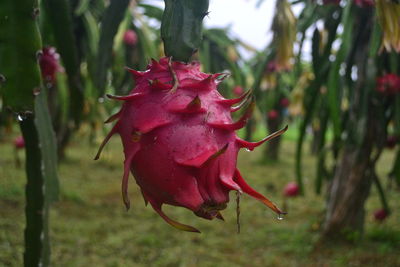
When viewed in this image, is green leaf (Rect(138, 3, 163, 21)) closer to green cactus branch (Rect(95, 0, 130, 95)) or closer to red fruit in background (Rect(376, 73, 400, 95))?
red fruit in background (Rect(376, 73, 400, 95))

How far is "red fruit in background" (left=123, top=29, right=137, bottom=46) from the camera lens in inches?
64.4

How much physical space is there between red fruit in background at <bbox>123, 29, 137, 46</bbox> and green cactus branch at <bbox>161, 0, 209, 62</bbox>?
128 centimetres

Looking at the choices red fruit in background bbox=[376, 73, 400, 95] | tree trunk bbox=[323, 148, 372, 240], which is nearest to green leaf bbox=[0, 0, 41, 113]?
red fruit in background bbox=[376, 73, 400, 95]

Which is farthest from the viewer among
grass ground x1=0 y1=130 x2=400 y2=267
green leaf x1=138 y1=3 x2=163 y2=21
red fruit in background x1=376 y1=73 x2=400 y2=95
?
green leaf x1=138 y1=3 x2=163 y2=21

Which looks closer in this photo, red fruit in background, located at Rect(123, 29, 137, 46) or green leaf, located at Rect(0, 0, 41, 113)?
green leaf, located at Rect(0, 0, 41, 113)

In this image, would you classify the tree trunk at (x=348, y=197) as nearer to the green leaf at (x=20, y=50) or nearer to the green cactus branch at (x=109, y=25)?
the green cactus branch at (x=109, y=25)

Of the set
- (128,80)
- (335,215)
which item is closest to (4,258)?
(128,80)

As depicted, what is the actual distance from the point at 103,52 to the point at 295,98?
1.75m

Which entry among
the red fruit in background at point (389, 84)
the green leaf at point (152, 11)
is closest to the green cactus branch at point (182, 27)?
the red fruit in background at point (389, 84)

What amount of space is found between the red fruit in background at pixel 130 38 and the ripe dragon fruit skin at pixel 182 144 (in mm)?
1355

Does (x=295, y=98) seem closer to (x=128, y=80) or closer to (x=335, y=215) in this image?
(x=335, y=215)

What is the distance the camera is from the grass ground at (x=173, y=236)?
155 centimetres

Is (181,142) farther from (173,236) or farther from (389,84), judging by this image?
(173,236)

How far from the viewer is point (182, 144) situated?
29cm
